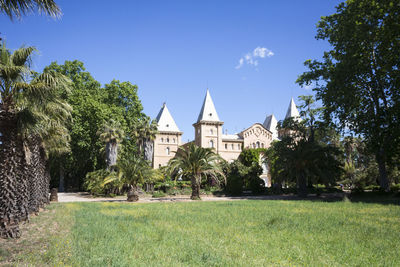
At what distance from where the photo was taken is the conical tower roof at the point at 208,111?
55.6 m

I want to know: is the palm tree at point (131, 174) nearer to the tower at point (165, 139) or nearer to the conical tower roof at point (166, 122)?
the tower at point (165, 139)

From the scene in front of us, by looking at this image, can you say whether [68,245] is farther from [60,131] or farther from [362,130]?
[362,130]

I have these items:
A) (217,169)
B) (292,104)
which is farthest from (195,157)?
(292,104)

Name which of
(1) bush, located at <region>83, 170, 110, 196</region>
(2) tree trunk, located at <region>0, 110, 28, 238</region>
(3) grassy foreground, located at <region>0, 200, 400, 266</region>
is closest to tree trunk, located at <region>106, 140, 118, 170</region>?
(1) bush, located at <region>83, 170, 110, 196</region>

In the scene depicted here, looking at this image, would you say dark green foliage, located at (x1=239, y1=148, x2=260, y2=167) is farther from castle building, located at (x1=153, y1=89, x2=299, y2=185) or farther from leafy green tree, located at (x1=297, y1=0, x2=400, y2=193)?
leafy green tree, located at (x1=297, y1=0, x2=400, y2=193)

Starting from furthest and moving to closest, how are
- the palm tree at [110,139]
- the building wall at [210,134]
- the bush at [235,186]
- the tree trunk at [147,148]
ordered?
the building wall at [210,134] → the tree trunk at [147,148] → the bush at [235,186] → the palm tree at [110,139]

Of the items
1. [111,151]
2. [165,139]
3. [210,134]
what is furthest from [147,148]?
[210,134]

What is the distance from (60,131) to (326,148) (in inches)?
848

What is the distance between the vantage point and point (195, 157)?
24.1 meters

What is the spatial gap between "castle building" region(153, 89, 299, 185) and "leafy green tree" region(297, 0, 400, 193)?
1258 inches

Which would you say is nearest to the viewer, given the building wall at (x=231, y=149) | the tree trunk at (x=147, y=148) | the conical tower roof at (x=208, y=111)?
the tree trunk at (x=147, y=148)

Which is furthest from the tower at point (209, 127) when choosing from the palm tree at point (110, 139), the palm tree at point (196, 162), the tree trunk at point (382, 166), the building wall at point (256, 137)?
the tree trunk at point (382, 166)

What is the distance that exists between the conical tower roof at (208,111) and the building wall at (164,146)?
6.70 meters

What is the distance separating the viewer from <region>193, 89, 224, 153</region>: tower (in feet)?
180
